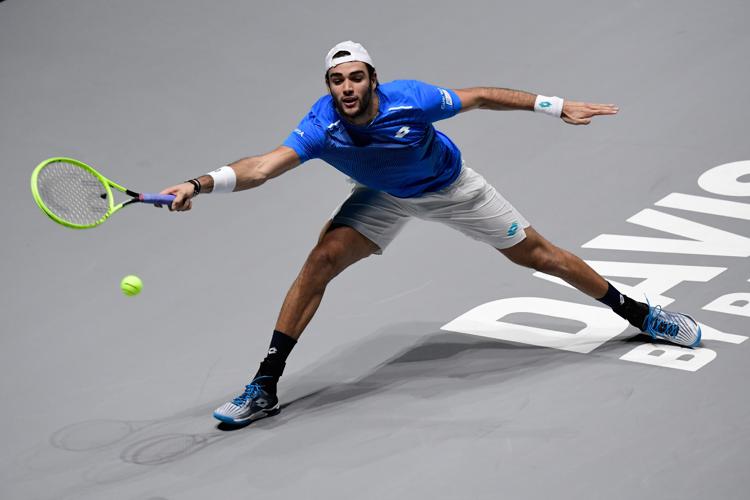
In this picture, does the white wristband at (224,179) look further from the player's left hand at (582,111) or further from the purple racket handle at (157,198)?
the player's left hand at (582,111)

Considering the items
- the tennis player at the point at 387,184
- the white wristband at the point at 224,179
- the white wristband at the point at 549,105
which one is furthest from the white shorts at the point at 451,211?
the white wristband at the point at 224,179

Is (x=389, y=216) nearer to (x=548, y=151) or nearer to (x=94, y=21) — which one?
(x=548, y=151)

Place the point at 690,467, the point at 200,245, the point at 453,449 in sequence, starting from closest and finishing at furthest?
the point at 690,467, the point at 453,449, the point at 200,245

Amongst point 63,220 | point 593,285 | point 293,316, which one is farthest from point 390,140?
point 63,220

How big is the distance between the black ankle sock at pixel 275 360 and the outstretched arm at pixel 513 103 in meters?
1.53

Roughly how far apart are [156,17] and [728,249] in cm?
599

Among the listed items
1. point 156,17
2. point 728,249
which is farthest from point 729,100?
point 156,17

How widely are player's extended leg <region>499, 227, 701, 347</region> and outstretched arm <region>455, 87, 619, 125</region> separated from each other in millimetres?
662

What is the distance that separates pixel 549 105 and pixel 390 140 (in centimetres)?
94

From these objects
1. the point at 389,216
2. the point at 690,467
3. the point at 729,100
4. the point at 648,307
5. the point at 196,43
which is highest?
the point at 196,43

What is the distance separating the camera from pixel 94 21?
33.7 ft

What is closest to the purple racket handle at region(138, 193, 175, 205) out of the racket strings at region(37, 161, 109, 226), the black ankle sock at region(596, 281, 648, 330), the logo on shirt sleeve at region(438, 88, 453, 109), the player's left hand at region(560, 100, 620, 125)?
the racket strings at region(37, 161, 109, 226)

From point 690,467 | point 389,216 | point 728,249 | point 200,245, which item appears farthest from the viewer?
point 200,245

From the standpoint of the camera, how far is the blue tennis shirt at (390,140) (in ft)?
17.9
